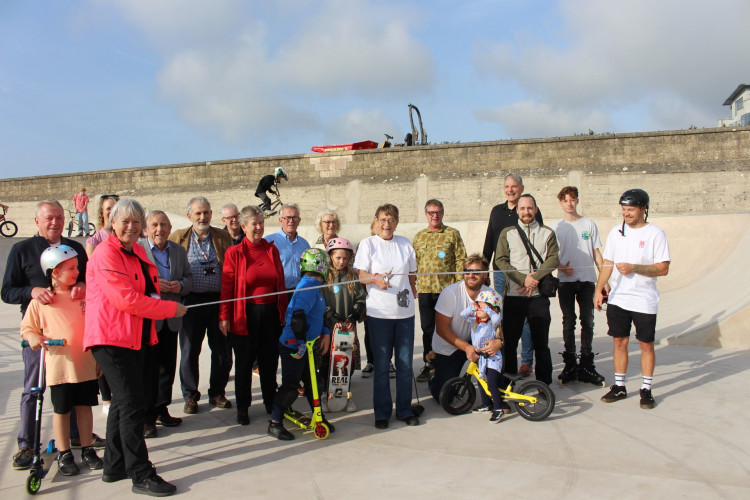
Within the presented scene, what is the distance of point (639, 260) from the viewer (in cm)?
443

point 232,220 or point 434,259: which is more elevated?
point 232,220

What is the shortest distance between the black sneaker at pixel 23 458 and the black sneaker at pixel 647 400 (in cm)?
445

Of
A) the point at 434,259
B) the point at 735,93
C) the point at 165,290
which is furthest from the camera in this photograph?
the point at 735,93

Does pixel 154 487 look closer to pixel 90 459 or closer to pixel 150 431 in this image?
pixel 90 459

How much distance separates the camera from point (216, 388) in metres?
4.58

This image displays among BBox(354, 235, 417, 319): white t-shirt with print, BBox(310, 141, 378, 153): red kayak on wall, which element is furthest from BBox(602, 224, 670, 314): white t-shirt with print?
BBox(310, 141, 378, 153): red kayak on wall

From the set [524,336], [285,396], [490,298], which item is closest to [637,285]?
[490,298]

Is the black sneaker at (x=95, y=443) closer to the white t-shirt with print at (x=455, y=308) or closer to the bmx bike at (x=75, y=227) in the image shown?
the white t-shirt with print at (x=455, y=308)

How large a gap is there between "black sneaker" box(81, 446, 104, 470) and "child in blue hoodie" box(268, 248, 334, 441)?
1.12 meters

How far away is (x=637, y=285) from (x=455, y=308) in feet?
4.99

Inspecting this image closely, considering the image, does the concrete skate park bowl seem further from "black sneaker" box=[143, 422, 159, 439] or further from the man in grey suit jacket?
"black sneaker" box=[143, 422, 159, 439]

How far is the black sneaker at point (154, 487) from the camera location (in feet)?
9.62

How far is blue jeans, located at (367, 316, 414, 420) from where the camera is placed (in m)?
4.08

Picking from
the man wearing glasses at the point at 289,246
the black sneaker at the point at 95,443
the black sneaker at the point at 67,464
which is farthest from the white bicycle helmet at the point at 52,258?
the man wearing glasses at the point at 289,246
